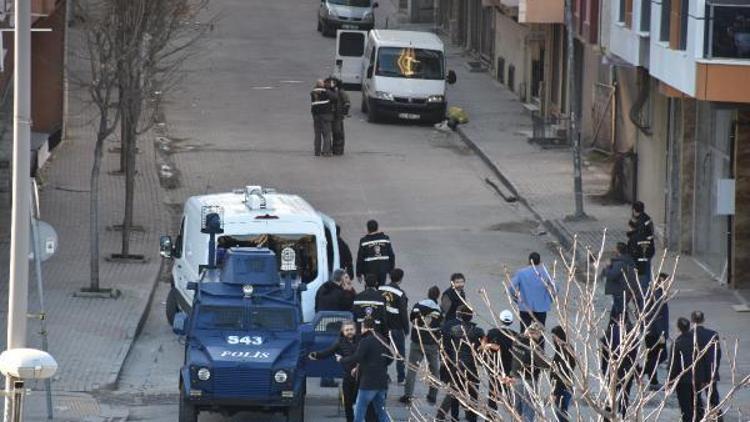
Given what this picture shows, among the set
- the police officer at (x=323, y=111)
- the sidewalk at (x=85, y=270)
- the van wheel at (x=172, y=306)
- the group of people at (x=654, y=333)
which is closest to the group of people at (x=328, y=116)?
the police officer at (x=323, y=111)

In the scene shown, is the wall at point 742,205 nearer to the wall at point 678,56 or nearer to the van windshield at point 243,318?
the wall at point 678,56

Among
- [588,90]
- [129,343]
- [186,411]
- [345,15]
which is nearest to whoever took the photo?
[186,411]

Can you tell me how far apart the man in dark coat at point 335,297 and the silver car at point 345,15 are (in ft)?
124

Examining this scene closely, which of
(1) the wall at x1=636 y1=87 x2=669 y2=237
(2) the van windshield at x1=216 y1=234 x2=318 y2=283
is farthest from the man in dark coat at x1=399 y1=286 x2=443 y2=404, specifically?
(1) the wall at x1=636 y1=87 x2=669 y2=237

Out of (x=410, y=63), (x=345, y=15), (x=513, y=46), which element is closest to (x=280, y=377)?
(x=410, y=63)

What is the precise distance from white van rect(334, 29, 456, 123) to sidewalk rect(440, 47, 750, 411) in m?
1.15

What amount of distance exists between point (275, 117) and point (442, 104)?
4.06 m

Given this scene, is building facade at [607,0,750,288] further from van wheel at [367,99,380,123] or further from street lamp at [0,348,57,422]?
street lamp at [0,348,57,422]

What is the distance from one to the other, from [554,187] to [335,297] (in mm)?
14995

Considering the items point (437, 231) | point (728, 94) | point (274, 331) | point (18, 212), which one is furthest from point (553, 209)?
point (18, 212)

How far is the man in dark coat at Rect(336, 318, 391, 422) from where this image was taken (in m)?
18.7

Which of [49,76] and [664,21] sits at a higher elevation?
[664,21]

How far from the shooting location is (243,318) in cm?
1966

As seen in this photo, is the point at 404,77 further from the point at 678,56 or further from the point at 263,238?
the point at 263,238
